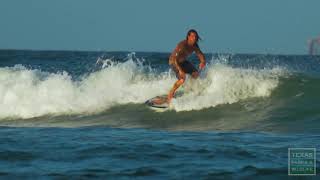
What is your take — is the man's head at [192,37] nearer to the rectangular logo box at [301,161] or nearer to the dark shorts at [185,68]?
the dark shorts at [185,68]

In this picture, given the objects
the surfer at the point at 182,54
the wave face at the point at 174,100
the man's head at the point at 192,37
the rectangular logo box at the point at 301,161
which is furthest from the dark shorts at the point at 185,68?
the rectangular logo box at the point at 301,161

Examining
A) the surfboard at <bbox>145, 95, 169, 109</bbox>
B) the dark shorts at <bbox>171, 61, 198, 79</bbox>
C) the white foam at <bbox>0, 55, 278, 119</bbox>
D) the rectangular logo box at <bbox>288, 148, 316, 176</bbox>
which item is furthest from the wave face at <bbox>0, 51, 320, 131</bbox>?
the rectangular logo box at <bbox>288, 148, 316, 176</bbox>

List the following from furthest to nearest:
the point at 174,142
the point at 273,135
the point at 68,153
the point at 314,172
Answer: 1. the point at 273,135
2. the point at 174,142
3. the point at 68,153
4. the point at 314,172

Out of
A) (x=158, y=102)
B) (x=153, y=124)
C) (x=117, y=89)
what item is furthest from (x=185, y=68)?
(x=117, y=89)

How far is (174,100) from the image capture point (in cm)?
1348

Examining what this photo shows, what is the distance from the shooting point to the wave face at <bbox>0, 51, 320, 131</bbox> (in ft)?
A: 40.9

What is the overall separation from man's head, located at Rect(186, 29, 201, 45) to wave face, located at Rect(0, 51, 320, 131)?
122 centimetres

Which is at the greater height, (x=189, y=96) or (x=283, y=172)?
(x=189, y=96)

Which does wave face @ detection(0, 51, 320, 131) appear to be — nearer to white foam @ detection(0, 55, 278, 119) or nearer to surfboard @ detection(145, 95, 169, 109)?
white foam @ detection(0, 55, 278, 119)

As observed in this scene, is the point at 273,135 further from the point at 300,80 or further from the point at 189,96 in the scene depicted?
the point at 300,80

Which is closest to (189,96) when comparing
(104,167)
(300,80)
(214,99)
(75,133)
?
(214,99)

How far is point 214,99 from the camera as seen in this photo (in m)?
13.8

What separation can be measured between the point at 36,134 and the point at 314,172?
4.67 m

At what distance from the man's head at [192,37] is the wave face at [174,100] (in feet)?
4.01
